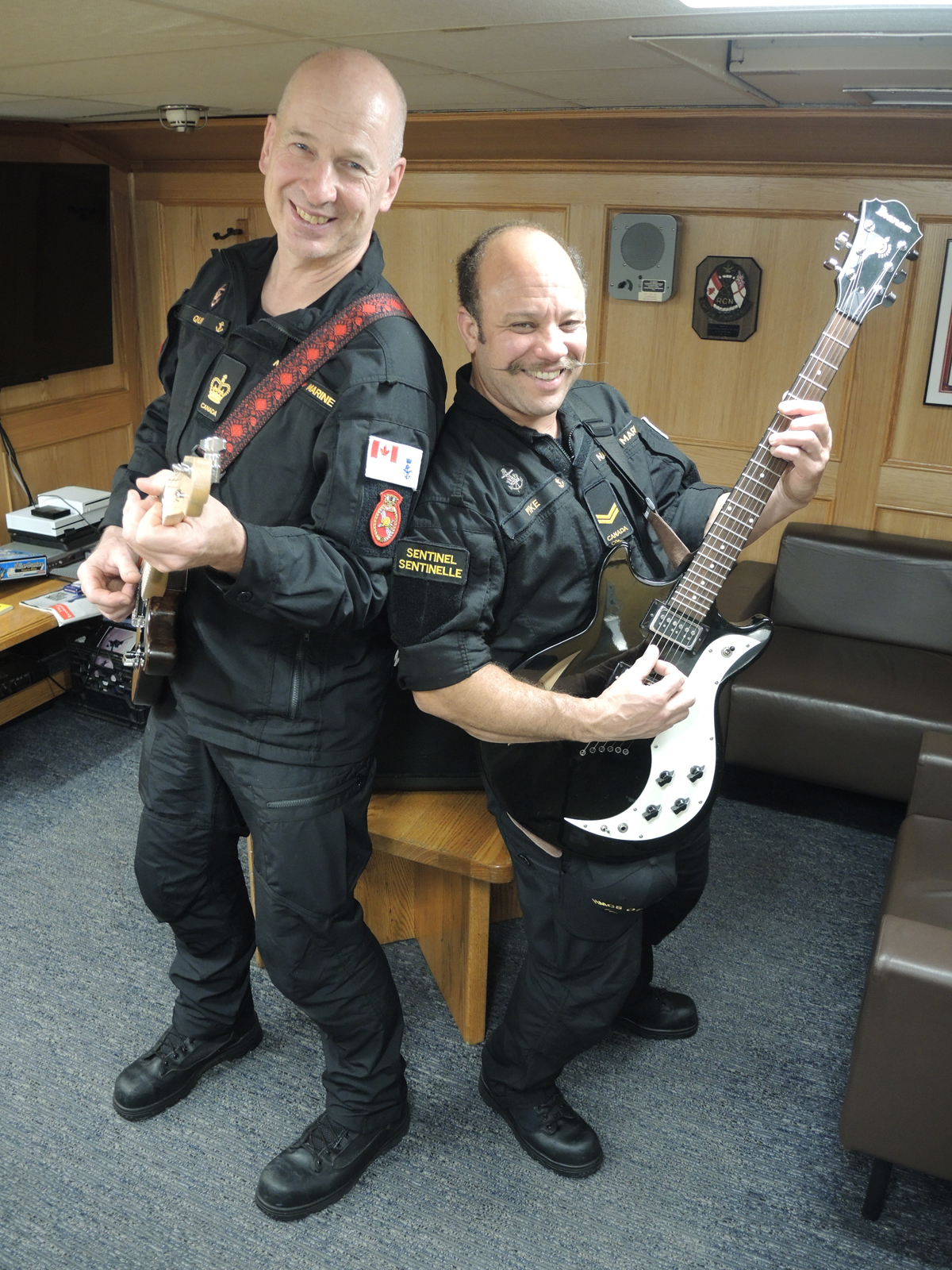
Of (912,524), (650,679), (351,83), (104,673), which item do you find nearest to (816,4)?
(351,83)

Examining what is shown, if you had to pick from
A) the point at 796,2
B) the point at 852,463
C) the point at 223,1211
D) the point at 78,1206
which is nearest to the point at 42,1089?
the point at 78,1206

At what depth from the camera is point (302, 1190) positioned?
184 cm

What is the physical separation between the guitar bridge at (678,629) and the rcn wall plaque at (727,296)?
192cm

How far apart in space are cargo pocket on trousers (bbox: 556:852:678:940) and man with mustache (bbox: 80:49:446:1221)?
359mm

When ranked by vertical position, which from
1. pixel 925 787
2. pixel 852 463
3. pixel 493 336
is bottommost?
pixel 925 787

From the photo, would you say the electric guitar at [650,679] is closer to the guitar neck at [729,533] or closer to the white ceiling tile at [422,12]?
the guitar neck at [729,533]

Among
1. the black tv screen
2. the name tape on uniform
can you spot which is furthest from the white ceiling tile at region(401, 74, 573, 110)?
the black tv screen

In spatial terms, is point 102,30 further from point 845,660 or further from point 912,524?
point 912,524

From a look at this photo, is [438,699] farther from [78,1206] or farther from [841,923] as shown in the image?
[841,923]

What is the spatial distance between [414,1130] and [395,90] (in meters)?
1.78

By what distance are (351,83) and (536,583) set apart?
2.56ft

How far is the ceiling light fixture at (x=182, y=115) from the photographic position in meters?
2.89

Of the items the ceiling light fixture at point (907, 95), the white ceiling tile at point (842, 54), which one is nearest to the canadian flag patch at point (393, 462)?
the white ceiling tile at point (842, 54)

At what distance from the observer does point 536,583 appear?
1641 millimetres
